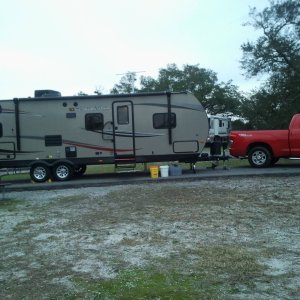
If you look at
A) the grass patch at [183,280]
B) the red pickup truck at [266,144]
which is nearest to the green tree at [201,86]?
the red pickup truck at [266,144]

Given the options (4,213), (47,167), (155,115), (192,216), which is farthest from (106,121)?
(192,216)

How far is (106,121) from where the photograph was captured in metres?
15.6

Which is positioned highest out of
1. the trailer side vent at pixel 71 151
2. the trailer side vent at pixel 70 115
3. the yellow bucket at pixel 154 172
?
the trailer side vent at pixel 70 115

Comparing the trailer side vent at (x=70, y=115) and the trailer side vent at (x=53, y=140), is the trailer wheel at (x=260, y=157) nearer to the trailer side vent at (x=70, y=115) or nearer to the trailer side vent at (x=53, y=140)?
the trailer side vent at (x=70, y=115)

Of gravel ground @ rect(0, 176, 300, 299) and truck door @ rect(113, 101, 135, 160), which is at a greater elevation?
truck door @ rect(113, 101, 135, 160)

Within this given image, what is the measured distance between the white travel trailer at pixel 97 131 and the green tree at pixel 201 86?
1895 inches

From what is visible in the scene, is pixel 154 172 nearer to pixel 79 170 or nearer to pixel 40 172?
pixel 79 170

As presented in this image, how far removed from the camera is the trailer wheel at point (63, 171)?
15.8 m

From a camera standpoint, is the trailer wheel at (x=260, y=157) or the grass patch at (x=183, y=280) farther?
the trailer wheel at (x=260, y=157)

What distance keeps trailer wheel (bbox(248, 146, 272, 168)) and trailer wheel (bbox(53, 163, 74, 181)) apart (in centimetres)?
716

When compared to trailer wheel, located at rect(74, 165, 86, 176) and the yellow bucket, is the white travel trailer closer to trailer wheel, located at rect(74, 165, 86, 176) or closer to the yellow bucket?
the yellow bucket

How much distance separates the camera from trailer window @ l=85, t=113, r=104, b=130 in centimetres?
1566

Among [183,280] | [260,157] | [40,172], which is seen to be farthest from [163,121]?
[183,280]

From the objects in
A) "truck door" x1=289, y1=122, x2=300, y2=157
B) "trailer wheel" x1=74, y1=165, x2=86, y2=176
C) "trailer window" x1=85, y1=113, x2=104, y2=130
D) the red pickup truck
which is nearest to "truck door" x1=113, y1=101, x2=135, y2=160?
"trailer window" x1=85, y1=113, x2=104, y2=130
